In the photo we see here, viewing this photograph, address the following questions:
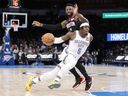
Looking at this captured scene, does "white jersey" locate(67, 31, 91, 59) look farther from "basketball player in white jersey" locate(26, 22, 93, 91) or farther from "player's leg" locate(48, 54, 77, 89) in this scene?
"player's leg" locate(48, 54, 77, 89)

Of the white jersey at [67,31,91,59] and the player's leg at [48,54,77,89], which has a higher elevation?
the white jersey at [67,31,91,59]

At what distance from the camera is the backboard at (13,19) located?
79.2ft

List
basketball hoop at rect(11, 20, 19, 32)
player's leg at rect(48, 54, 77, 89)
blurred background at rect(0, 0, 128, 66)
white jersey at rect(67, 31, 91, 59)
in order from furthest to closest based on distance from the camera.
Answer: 1. blurred background at rect(0, 0, 128, 66)
2. basketball hoop at rect(11, 20, 19, 32)
3. white jersey at rect(67, 31, 91, 59)
4. player's leg at rect(48, 54, 77, 89)

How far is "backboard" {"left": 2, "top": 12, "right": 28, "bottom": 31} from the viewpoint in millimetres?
24155

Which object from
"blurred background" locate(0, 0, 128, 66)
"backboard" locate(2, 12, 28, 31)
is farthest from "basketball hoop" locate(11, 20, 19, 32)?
"blurred background" locate(0, 0, 128, 66)

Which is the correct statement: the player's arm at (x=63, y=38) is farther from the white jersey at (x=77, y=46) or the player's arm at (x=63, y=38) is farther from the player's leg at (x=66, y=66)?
the player's leg at (x=66, y=66)

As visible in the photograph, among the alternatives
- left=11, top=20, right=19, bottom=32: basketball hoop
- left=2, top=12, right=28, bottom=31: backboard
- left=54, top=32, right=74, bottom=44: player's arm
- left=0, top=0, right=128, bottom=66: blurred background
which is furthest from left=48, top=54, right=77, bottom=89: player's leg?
left=0, top=0, right=128, bottom=66: blurred background

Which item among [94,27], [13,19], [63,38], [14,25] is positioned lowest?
[94,27]

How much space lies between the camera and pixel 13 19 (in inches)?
968

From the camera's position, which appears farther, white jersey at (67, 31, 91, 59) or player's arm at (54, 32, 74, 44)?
white jersey at (67, 31, 91, 59)

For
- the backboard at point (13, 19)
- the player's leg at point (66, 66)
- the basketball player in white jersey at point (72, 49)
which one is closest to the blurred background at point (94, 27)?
the backboard at point (13, 19)

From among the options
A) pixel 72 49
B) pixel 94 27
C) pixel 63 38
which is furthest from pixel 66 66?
pixel 94 27

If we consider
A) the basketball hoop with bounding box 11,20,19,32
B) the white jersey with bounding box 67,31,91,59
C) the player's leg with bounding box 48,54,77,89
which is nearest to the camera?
the player's leg with bounding box 48,54,77,89

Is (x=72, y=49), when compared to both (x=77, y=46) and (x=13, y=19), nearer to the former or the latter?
(x=77, y=46)
